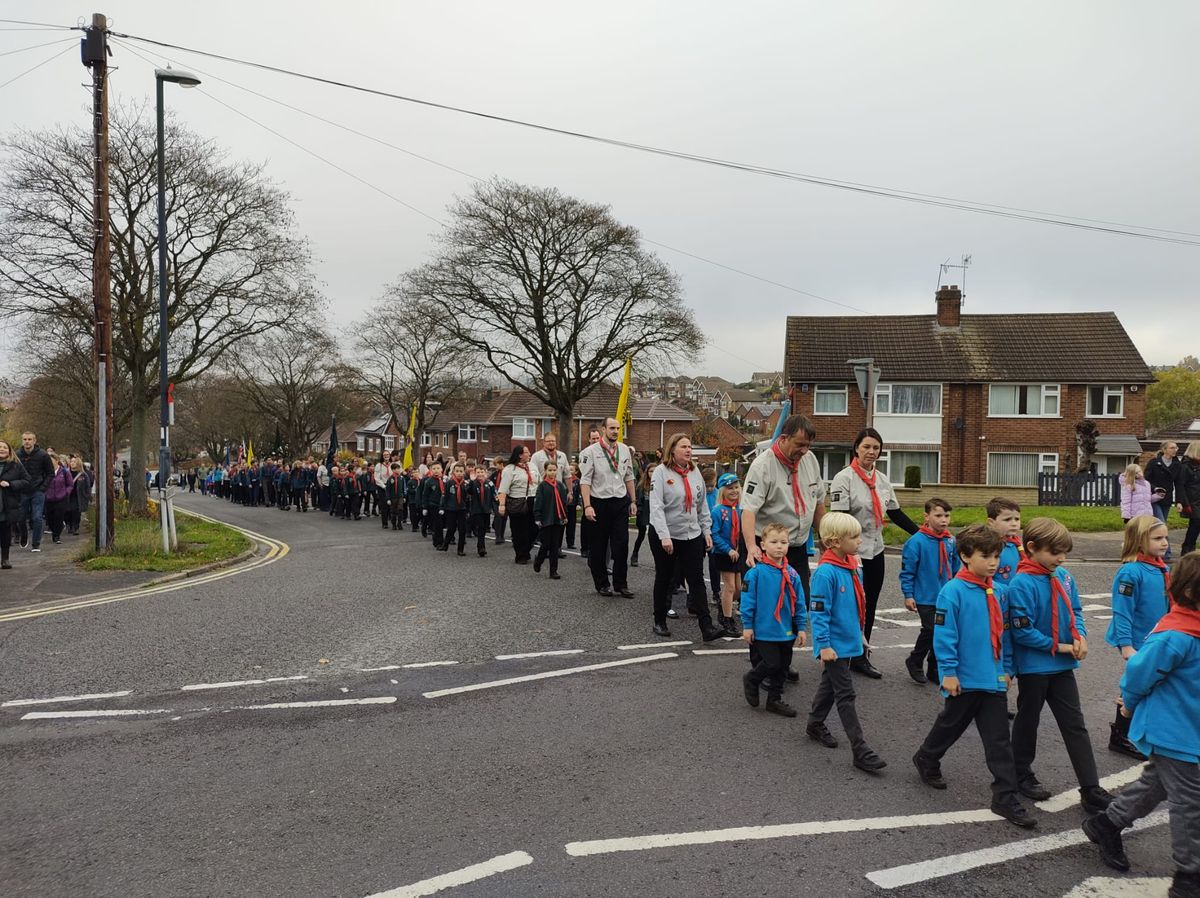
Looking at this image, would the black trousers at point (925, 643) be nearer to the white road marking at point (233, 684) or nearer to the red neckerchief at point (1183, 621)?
the red neckerchief at point (1183, 621)

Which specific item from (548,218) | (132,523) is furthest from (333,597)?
(548,218)

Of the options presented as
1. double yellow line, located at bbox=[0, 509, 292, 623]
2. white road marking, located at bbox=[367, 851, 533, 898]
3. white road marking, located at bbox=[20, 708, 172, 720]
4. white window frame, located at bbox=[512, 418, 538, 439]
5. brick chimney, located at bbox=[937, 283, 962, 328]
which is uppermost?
brick chimney, located at bbox=[937, 283, 962, 328]

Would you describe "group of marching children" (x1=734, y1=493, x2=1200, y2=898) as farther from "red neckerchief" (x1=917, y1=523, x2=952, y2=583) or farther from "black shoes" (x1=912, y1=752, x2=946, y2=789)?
"red neckerchief" (x1=917, y1=523, x2=952, y2=583)

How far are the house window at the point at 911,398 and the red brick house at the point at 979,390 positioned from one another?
45 mm

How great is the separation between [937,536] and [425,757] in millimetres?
4208

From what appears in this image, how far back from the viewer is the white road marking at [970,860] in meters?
3.53

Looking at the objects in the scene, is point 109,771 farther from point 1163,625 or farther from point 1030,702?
point 1163,625

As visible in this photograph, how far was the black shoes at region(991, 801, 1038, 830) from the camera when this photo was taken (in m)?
4.04

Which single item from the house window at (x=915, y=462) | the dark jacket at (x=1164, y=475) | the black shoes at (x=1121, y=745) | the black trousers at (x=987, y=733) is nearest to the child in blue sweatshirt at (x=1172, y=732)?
the black trousers at (x=987, y=733)

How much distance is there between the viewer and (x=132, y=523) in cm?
2055

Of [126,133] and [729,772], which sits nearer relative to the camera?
[729,772]

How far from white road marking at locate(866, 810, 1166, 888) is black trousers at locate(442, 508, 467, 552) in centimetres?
1175

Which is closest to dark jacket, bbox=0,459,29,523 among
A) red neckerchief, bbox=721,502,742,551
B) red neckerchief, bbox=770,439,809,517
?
red neckerchief, bbox=721,502,742,551

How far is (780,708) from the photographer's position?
18.7 feet
